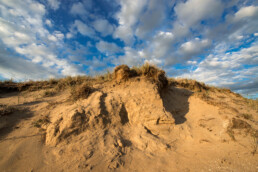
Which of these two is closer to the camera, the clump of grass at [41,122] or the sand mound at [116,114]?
the sand mound at [116,114]

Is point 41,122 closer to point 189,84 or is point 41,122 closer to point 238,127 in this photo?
point 238,127

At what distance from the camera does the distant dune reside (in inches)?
105

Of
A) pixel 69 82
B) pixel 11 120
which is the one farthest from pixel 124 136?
pixel 69 82

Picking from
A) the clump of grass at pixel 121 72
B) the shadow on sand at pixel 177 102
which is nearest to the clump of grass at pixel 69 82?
the clump of grass at pixel 121 72

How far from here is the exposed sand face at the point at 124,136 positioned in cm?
265

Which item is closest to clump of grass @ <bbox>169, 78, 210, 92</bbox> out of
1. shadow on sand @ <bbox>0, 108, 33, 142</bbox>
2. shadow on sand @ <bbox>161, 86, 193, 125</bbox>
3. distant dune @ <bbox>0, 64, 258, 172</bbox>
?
shadow on sand @ <bbox>161, 86, 193, 125</bbox>

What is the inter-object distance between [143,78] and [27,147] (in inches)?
160

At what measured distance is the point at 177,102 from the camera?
530 cm

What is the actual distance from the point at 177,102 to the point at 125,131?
111 inches

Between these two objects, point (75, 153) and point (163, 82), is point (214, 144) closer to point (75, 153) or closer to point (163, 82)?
point (163, 82)

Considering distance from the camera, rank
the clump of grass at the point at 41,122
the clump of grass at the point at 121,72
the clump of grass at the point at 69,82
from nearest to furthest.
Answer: the clump of grass at the point at 41,122 → the clump of grass at the point at 121,72 → the clump of grass at the point at 69,82

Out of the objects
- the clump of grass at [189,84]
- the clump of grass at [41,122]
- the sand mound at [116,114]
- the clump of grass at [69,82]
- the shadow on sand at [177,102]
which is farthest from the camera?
the clump of grass at [189,84]

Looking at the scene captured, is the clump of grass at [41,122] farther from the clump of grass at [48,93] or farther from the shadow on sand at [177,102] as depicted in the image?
the shadow on sand at [177,102]

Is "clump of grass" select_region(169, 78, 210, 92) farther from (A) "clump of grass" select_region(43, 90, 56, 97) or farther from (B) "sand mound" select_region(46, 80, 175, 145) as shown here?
(A) "clump of grass" select_region(43, 90, 56, 97)
